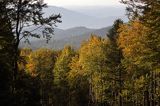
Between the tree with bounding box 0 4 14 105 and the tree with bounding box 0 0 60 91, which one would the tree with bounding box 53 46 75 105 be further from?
the tree with bounding box 0 0 60 91

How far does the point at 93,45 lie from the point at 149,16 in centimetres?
3575

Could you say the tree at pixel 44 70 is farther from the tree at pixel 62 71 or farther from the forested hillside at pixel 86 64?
the tree at pixel 62 71

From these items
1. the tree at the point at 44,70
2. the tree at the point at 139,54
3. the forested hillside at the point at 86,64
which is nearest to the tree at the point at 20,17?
the forested hillside at the point at 86,64

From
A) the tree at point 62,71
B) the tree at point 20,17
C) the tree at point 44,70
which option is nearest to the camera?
the tree at point 20,17

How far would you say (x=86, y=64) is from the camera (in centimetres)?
6725

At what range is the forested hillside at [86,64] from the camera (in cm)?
2523

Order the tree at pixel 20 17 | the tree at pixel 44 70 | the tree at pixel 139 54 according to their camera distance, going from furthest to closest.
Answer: the tree at pixel 44 70 → the tree at pixel 139 54 → the tree at pixel 20 17

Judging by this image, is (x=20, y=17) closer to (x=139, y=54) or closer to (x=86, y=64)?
(x=139, y=54)

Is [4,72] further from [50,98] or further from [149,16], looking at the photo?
[50,98]

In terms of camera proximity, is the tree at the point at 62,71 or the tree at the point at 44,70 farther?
the tree at the point at 44,70

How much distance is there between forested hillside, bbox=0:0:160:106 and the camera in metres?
25.2

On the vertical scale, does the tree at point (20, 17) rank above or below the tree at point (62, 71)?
above

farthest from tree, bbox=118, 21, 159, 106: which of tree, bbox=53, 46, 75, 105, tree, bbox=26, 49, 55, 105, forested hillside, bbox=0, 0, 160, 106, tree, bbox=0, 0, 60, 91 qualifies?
tree, bbox=26, 49, 55, 105

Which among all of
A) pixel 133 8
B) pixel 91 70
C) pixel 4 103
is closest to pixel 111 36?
pixel 91 70
